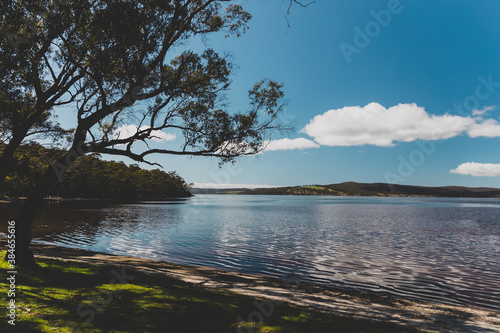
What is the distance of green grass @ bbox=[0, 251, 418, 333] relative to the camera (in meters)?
6.96

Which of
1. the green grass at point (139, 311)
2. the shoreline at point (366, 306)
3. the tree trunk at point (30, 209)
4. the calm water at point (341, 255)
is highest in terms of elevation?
the tree trunk at point (30, 209)

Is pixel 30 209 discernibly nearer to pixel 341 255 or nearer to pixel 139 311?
pixel 139 311

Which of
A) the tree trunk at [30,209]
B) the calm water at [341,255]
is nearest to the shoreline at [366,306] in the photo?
the calm water at [341,255]

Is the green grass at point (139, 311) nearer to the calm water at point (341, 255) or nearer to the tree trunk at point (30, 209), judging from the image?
the tree trunk at point (30, 209)

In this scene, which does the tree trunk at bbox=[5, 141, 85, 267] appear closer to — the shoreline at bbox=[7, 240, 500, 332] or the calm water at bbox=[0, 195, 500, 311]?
the shoreline at bbox=[7, 240, 500, 332]

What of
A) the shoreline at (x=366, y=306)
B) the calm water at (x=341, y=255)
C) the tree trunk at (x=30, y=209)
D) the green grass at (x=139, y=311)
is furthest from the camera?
the calm water at (x=341, y=255)

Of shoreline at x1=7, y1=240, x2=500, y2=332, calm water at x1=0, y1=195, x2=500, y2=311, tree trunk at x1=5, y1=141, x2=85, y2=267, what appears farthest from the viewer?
calm water at x1=0, y1=195, x2=500, y2=311

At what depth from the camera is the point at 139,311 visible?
785 centimetres

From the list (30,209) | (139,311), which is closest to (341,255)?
(139,311)

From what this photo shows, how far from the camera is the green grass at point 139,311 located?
6.96 meters

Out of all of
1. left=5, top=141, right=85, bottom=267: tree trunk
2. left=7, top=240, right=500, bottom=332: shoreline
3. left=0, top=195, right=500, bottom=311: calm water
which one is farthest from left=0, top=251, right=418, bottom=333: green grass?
Answer: left=0, top=195, right=500, bottom=311: calm water

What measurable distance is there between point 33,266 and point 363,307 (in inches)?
534

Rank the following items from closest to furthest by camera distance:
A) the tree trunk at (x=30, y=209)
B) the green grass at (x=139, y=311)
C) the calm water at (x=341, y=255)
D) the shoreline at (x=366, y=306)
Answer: the green grass at (x=139, y=311) < the shoreline at (x=366, y=306) < the tree trunk at (x=30, y=209) < the calm water at (x=341, y=255)

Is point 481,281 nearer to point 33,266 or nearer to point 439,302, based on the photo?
point 439,302
